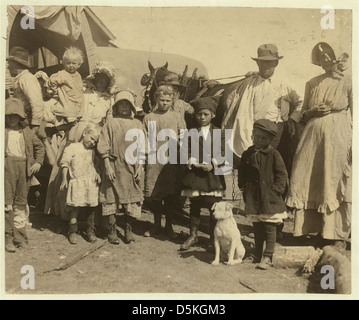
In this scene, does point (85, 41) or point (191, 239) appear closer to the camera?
point (191, 239)

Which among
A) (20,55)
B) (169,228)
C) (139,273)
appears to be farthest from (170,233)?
(20,55)

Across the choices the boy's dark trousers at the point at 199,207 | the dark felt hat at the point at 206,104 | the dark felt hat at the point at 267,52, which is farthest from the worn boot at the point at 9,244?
the dark felt hat at the point at 267,52

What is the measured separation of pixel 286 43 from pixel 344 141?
1.21 metres

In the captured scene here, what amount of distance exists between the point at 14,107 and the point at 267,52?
8.89ft

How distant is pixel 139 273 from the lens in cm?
581

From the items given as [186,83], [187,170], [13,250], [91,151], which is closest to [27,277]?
[13,250]

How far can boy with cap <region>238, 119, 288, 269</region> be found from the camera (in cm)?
578

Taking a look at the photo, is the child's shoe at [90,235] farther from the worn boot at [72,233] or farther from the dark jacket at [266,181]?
the dark jacket at [266,181]

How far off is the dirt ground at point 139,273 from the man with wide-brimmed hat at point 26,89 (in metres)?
1.25

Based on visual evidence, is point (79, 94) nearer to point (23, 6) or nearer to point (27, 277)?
point (23, 6)

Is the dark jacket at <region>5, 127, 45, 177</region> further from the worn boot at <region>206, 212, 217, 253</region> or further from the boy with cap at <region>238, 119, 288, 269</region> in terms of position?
the boy with cap at <region>238, 119, 288, 269</region>

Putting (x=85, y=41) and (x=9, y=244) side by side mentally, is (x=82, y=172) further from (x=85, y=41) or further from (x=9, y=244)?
(x=85, y=41)

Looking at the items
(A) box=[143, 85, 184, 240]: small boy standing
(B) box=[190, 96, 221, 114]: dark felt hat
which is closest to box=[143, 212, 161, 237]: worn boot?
(A) box=[143, 85, 184, 240]: small boy standing

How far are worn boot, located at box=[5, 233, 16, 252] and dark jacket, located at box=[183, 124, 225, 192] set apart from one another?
1885 millimetres
